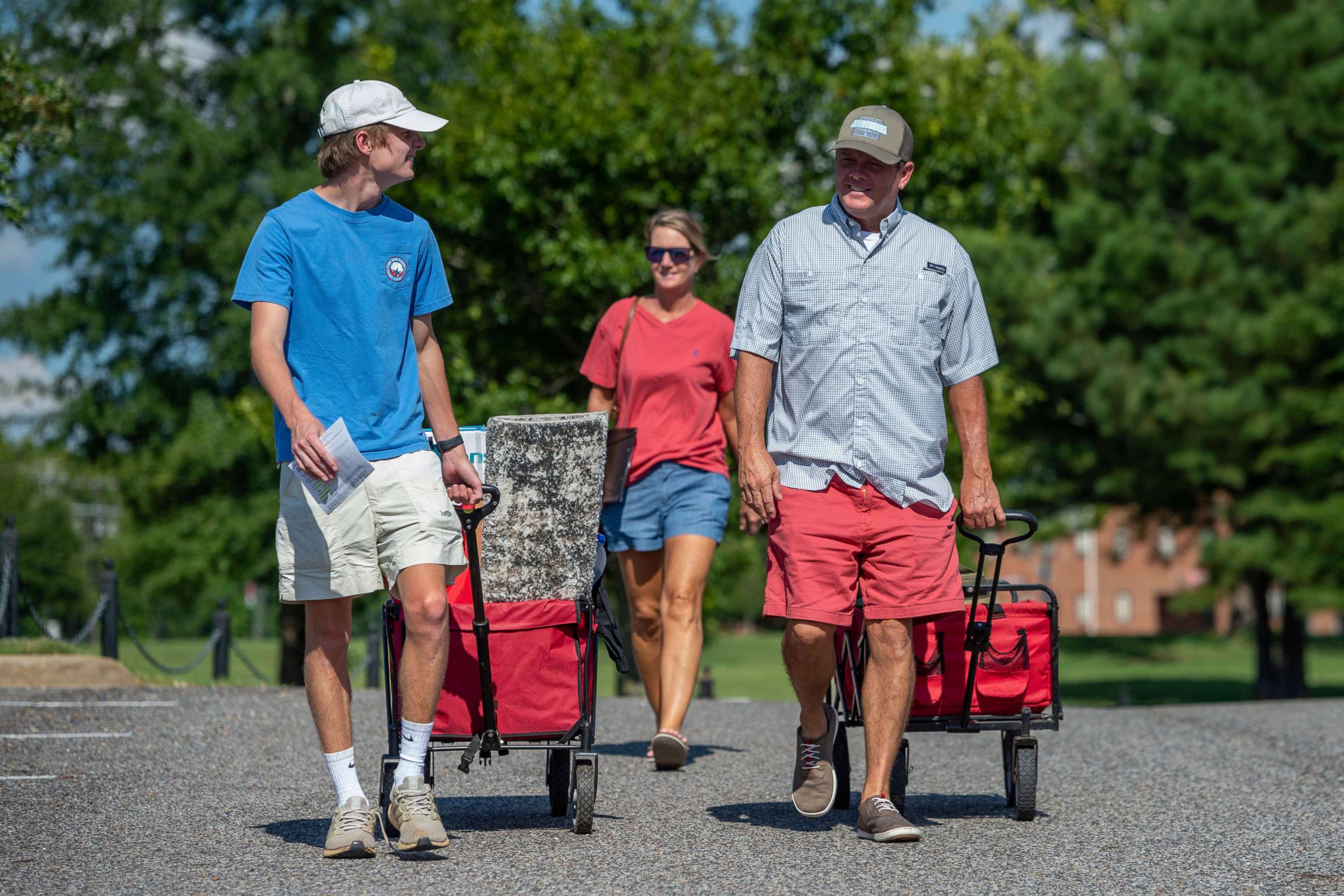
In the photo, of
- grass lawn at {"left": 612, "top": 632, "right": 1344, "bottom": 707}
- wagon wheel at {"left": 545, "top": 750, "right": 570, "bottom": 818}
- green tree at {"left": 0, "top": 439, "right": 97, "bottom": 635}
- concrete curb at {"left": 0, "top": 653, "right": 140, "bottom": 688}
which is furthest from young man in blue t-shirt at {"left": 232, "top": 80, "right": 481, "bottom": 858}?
green tree at {"left": 0, "top": 439, "right": 97, "bottom": 635}

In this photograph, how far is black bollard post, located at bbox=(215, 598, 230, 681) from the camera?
14.2 meters

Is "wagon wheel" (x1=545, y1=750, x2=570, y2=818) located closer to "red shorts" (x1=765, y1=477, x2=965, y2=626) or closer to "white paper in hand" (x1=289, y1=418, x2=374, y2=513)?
"red shorts" (x1=765, y1=477, x2=965, y2=626)

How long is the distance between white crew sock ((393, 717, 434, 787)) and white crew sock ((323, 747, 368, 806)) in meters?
0.12

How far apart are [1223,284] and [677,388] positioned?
62.9ft

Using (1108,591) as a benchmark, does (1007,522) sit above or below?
below

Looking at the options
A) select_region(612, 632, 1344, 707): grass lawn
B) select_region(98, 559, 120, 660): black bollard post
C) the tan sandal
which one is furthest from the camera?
select_region(612, 632, 1344, 707): grass lawn

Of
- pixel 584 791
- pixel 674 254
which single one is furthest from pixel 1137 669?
pixel 584 791

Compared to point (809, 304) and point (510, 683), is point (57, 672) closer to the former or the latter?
point (510, 683)

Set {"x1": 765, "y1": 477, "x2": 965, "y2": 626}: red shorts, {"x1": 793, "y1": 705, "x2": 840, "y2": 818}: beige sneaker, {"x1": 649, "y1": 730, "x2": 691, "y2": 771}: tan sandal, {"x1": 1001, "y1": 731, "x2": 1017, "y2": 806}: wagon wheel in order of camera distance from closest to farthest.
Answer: {"x1": 765, "y1": 477, "x2": 965, "y2": 626}: red shorts, {"x1": 793, "y1": 705, "x2": 840, "y2": 818}: beige sneaker, {"x1": 1001, "y1": 731, "x2": 1017, "y2": 806}: wagon wheel, {"x1": 649, "y1": 730, "x2": 691, "y2": 771}: tan sandal

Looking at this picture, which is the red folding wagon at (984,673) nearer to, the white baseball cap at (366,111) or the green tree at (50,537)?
the white baseball cap at (366,111)

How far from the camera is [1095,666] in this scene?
135ft

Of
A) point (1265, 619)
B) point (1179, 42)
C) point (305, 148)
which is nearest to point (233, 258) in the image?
point (305, 148)

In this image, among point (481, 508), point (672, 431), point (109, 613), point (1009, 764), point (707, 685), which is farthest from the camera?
point (707, 685)

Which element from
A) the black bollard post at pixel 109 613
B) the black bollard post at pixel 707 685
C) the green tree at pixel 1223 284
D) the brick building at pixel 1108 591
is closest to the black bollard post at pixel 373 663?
the black bollard post at pixel 109 613
